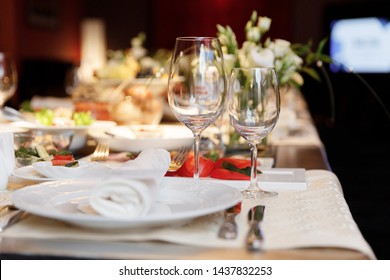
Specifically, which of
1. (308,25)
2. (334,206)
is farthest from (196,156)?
(308,25)

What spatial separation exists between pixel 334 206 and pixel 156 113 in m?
1.26

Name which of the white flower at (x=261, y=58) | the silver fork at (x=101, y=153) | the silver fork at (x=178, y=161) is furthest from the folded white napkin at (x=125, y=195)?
the white flower at (x=261, y=58)

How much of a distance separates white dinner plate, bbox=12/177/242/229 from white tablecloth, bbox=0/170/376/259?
15mm

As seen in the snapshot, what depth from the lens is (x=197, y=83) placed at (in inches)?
43.1

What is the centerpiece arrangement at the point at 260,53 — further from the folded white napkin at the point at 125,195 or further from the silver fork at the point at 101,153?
the folded white napkin at the point at 125,195

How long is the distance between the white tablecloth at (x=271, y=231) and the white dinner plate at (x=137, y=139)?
584 mm

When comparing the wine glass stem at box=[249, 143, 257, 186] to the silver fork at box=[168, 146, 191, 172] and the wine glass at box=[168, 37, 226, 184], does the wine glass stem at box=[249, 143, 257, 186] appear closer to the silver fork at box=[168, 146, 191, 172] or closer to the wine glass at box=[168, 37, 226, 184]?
the wine glass at box=[168, 37, 226, 184]

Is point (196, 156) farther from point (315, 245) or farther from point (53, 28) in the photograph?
point (53, 28)

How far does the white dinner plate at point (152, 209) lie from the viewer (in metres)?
0.78

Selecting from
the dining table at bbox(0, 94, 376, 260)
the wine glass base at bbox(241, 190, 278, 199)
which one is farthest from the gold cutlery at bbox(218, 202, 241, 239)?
the wine glass base at bbox(241, 190, 278, 199)

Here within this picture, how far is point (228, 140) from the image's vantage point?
5.86ft

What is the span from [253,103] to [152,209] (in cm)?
27

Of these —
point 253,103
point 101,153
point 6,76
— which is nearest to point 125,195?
point 253,103

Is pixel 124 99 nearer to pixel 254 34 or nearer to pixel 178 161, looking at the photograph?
pixel 254 34
